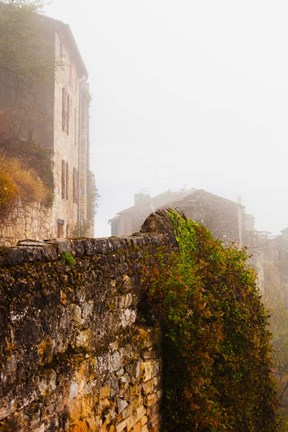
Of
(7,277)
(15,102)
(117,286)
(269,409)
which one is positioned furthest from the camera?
(15,102)

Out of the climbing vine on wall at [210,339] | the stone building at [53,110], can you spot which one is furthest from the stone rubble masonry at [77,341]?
the stone building at [53,110]

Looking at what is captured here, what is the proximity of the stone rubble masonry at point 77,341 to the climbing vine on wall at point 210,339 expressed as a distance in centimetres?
21

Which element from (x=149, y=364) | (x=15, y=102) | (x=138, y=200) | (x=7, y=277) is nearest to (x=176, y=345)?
(x=149, y=364)

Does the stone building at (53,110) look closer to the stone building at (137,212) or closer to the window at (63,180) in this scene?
the window at (63,180)

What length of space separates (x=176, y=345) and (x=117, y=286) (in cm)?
113

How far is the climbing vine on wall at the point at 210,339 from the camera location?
497cm

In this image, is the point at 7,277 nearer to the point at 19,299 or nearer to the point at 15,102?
the point at 19,299

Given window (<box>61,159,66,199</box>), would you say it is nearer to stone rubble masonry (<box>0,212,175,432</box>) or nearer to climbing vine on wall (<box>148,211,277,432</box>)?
climbing vine on wall (<box>148,211,277,432</box>)

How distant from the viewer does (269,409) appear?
23.0 feet

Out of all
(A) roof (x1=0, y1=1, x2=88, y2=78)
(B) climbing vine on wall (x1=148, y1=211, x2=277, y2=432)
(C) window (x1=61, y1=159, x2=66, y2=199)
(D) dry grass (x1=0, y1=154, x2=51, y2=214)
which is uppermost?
(A) roof (x1=0, y1=1, x2=88, y2=78)

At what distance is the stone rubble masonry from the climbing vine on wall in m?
0.21

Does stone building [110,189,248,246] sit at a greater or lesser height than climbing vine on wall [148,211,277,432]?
greater

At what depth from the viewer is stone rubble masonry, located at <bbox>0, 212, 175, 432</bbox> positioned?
9.39 feet

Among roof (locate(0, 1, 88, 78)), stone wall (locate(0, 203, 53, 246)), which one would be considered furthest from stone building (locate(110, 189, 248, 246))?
stone wall (locate(0, 203, 53, 246))
